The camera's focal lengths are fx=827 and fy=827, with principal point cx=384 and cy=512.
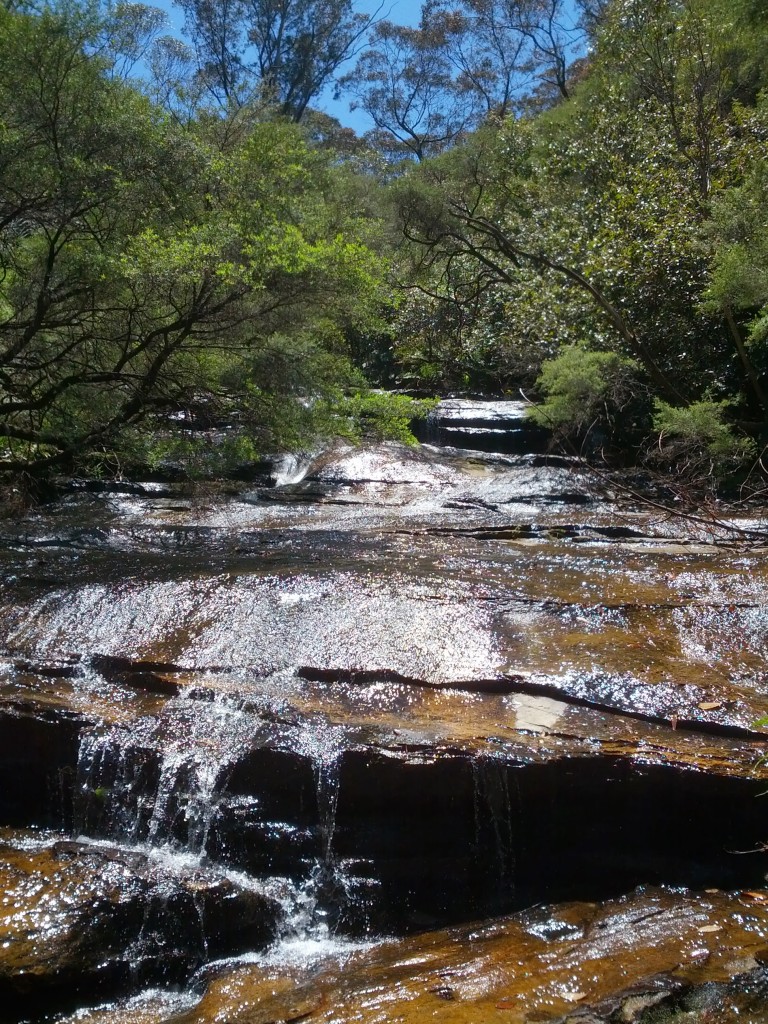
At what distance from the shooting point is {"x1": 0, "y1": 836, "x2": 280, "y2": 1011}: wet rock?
3.77 metres

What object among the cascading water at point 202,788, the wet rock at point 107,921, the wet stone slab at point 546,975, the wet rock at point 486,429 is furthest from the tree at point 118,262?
the wet stone slab at point 546,975

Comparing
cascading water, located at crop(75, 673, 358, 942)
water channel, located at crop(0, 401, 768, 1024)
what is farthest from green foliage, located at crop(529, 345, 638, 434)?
cascading water, located at crop(75, 673, 358, 942)

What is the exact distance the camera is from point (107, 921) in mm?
3982

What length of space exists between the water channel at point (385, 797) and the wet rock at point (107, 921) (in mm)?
12

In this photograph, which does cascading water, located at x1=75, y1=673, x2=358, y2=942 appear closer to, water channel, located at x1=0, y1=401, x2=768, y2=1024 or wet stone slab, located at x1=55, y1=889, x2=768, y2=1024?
water channel, located at x1=0, y1=401, x2=768, y2=1024

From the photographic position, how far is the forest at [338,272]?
26.3ft

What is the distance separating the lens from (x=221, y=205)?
9117 mm

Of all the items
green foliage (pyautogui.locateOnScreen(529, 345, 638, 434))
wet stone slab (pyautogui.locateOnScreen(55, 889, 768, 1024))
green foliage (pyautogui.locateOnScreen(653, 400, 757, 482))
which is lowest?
wet stone slab (pyautogui.locateOnScreen(55, 889, 768, 1024))

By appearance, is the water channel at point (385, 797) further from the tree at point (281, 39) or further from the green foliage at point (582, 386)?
the tree at point (281, 39)

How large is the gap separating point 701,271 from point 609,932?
34.2ft

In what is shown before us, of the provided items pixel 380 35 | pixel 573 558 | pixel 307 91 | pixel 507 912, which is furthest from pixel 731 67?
pixel 380 35

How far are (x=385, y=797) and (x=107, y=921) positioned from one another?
148 cm

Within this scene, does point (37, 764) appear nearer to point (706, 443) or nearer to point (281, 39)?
point (706, 443)

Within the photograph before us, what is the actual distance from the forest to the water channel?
3329 mm
